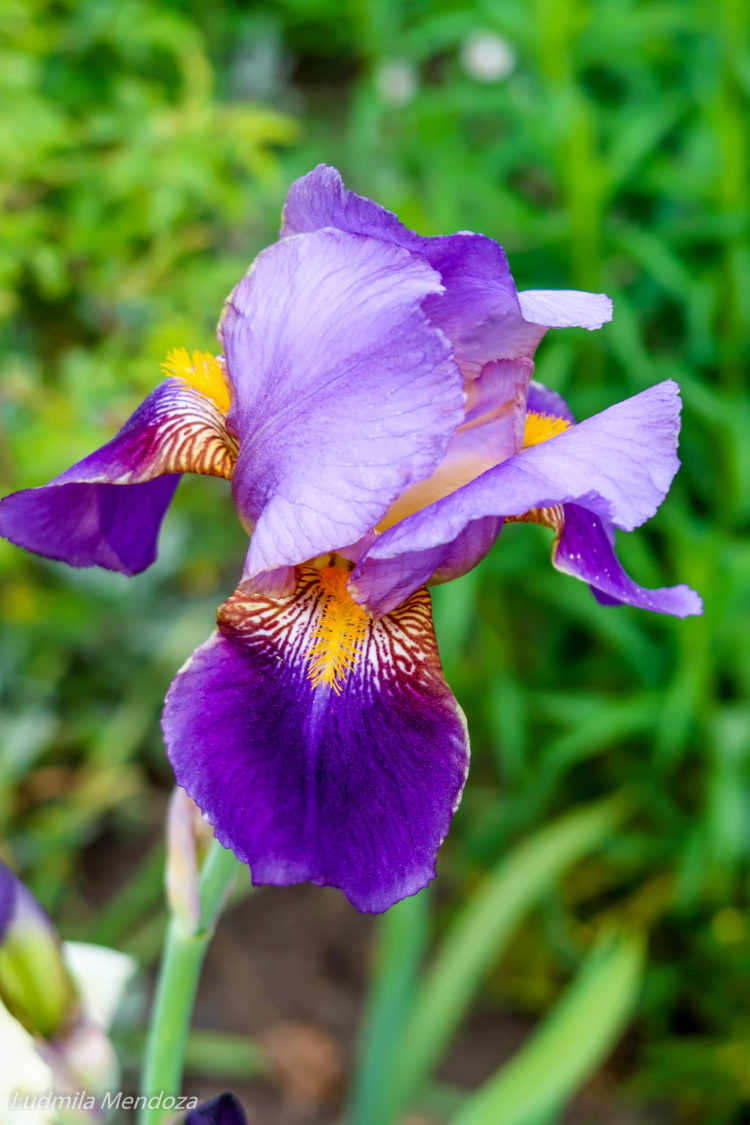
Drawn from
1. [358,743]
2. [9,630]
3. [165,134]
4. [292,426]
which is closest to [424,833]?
[358,743]

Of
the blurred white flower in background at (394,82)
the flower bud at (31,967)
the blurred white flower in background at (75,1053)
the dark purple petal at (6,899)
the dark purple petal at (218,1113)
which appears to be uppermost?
the blurred white flower in background at (394,82)

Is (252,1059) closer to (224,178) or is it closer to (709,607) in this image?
(709,607)

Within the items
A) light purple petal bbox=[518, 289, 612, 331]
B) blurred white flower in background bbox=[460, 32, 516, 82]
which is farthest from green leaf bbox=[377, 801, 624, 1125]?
blurred white flower in background bbox=[460, 32, 516, 82]

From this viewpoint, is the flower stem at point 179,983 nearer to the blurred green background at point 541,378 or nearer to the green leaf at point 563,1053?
the green leaf at point 563,1053

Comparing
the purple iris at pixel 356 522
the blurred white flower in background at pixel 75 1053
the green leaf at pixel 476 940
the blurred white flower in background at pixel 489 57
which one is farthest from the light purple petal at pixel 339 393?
the blurred white flower in background at pixel 489 57

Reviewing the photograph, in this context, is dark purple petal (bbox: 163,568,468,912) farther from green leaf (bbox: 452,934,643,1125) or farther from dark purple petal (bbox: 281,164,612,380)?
green leaf (bbox: 452,934,643,1125)
